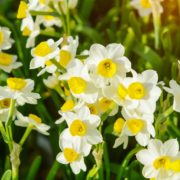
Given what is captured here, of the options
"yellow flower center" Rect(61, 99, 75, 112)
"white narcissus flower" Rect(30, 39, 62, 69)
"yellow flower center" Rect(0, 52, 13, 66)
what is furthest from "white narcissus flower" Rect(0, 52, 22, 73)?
"yellow flower center" Rect(61, 99, 75, 112)

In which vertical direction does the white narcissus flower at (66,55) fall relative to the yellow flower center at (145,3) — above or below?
above

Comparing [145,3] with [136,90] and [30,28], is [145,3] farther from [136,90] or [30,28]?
[136,90]

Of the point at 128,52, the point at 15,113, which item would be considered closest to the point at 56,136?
the point at 15,113

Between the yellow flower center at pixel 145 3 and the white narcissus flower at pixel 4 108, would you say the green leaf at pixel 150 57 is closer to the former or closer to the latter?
the yellow flower center at pixel 145 3

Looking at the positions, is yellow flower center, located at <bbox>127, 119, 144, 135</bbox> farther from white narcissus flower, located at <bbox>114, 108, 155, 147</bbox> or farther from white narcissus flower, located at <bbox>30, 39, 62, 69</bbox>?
white narcissus flower, located at <bbox>30, 39, 62, 69</bbox>

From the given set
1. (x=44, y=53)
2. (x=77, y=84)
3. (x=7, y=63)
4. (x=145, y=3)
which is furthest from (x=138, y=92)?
(x=145, y=3)

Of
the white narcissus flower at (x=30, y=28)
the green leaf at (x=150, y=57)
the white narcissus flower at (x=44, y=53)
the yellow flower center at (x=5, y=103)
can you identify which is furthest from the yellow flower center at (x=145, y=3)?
the yellow flower center at (x=5, y=103)

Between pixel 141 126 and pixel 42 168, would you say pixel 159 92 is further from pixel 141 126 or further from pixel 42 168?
pixel 42 168
